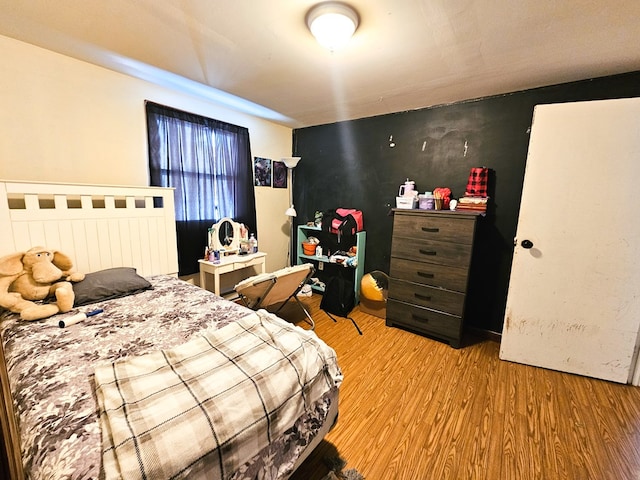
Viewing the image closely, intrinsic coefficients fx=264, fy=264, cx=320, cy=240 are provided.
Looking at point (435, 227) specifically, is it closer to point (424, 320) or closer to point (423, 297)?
point (423, 297)

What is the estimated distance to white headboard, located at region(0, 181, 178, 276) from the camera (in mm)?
1703

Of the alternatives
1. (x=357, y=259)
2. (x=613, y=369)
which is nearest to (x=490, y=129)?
(x=357, y=259)

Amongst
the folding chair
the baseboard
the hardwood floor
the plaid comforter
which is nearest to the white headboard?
the folding chair

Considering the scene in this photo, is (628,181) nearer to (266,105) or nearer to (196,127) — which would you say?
(266,105)

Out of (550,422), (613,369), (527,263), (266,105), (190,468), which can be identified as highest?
(266,105)

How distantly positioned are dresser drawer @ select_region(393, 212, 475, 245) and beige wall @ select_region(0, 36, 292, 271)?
7.69 ft

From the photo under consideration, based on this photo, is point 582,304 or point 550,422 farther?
point 582,304

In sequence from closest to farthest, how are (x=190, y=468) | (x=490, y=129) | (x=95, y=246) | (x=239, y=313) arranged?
1. (x=190, y=468)
2. (x=239, y=313)
3. (x=95, y=246)
4. (x=490, y=129)

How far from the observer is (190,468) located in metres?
0.73

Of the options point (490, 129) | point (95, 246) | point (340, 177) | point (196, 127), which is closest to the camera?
point (95, 246)

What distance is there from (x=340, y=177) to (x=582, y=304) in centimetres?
256

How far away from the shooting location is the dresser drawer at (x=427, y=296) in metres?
2.32

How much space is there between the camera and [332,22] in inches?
53.2

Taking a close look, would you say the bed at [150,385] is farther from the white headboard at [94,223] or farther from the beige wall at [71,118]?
the beige wall at [71,118]
